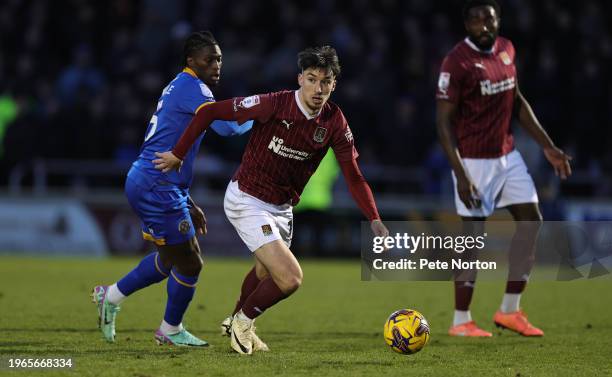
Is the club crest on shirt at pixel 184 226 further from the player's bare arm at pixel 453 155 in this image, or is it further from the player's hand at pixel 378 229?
the player's bare arm at pixel 453 155

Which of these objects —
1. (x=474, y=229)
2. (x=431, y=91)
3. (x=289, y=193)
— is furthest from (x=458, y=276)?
(x=431, y=91)

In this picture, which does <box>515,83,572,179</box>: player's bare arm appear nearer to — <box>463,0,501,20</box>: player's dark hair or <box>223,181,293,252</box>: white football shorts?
<box>463,0,501,20</box>: player's dark hair

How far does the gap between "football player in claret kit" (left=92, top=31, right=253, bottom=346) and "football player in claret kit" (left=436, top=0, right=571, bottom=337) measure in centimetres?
214

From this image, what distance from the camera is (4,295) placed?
11508 millimetres

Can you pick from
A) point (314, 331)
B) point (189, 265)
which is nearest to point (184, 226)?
point (189, 265)

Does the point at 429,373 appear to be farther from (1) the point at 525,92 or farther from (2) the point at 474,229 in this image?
(1) the point at 525,92

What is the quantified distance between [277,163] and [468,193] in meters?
1.97

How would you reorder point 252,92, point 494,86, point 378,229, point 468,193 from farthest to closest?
point 252,92 < point 494,86 < point 468,193 < point 378,229

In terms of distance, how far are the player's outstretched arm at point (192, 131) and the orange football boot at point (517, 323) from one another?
3.19 metres

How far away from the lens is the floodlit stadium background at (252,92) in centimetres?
1769

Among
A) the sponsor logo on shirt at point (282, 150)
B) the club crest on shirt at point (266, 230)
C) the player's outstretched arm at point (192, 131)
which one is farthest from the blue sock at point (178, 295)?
the sponsor logo on shirt at point (282, 150)

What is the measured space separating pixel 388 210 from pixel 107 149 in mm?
4844

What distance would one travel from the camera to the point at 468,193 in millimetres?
8922

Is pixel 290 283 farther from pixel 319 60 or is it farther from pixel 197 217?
pixel 319 60
